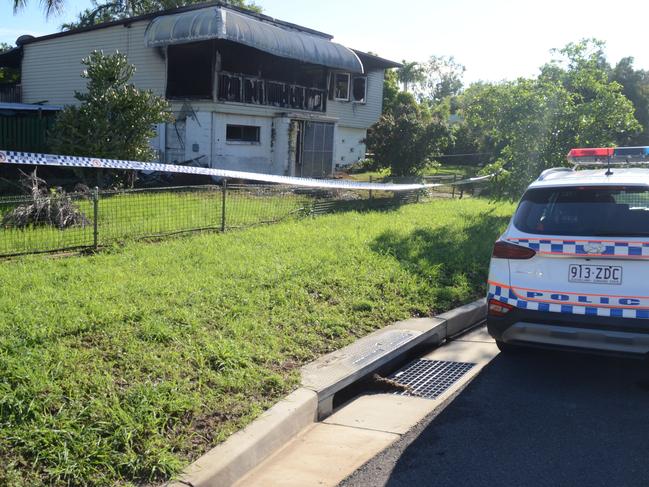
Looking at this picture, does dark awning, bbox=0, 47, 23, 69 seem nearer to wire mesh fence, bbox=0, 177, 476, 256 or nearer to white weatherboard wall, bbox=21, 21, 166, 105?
white weatherboard wall, bbox=21, 21, 166, 105

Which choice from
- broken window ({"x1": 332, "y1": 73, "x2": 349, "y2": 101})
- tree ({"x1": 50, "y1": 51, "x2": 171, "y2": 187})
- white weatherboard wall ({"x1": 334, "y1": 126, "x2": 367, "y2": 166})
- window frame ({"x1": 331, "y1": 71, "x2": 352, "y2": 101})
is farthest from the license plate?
broken window ({"x1": 332, "y1": 73, "x2": 349, "y2": 101})

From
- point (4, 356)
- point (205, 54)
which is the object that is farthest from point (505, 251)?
point (205, 54)

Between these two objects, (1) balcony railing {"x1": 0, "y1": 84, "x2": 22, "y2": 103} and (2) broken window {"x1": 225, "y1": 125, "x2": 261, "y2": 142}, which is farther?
(1) balcony railing {"x1": 0, "y1": 84, "x2": 22, "y2": 103}

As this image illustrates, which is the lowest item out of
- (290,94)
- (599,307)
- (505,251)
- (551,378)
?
(551,378)

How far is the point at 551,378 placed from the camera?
215 inches

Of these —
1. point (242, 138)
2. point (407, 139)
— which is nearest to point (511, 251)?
point (407, 139)

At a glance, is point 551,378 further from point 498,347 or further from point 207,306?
point 207,306

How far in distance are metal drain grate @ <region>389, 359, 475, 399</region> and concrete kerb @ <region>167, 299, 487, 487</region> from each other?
0.61 ft

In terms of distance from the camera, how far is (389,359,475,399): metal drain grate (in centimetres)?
525

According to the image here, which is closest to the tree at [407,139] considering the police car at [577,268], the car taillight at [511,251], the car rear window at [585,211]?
the police car at [577,268]

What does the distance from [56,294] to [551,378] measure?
4.54 meters

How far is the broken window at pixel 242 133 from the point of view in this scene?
818 inches

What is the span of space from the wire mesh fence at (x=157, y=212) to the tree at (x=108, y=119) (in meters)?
3.81

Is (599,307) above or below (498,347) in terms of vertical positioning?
above
